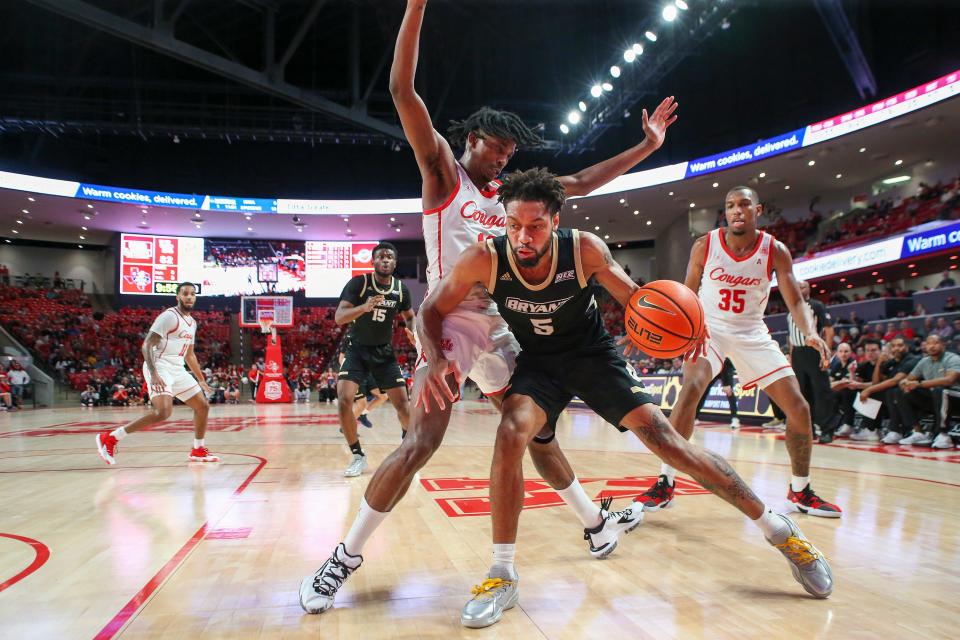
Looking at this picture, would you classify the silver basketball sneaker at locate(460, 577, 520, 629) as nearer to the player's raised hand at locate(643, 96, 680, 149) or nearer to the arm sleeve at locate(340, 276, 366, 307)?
the player's raised hand at locate(643, 96, 680, 149)

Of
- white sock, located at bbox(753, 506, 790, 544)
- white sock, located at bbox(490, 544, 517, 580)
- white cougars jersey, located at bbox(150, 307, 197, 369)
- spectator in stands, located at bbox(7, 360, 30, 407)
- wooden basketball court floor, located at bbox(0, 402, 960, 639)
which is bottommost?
spectator in stands, located at bbox(7, 360, 30, 407)

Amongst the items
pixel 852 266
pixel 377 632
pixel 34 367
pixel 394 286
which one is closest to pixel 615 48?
pixel 852 266

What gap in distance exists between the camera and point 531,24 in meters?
22.7

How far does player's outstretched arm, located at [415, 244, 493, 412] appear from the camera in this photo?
8.92ft

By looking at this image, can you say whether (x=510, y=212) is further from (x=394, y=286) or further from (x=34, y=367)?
(x=34, y=367)

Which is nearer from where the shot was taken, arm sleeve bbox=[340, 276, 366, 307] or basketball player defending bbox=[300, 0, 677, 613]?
basketball player defending bbox=[300, 0, 677, 613]

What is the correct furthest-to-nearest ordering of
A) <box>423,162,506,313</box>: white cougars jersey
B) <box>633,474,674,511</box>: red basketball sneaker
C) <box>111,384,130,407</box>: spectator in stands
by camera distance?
1. <box>111,384,130,407</box>: spectator in stands
2. <box>633,474,674,511</box>: red basketball sneaker
3. <box>423,162,506,313</box>: white cougars jersey

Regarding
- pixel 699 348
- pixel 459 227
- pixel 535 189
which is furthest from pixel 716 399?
pixel 535 189

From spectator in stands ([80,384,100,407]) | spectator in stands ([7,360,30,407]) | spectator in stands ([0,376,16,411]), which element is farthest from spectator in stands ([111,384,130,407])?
spectator in stands ([0,376,16,411])

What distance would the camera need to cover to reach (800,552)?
2605 mm

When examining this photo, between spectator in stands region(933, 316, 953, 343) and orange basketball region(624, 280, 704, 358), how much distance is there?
9441 mm

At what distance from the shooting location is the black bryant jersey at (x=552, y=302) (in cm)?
274

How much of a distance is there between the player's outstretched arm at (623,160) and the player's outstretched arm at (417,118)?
89cm

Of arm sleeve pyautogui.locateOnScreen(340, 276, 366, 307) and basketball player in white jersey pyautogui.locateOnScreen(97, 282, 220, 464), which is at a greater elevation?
arm sleeve pyautogui.locateOnScreen(340, 276, 366, 307)
